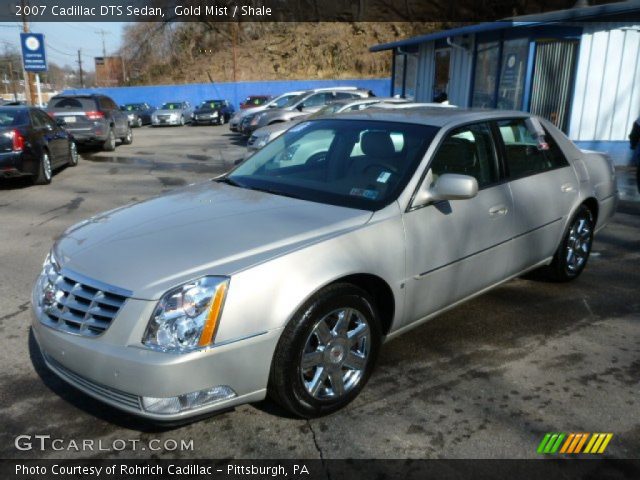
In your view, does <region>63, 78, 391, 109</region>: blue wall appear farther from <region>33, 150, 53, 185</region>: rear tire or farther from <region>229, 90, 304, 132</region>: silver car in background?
<region>33, 150, 53, 185</region>: rear tire

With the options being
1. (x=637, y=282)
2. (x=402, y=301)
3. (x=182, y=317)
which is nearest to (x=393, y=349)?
(x=402, y=301)

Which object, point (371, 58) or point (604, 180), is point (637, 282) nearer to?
point (604, 180)

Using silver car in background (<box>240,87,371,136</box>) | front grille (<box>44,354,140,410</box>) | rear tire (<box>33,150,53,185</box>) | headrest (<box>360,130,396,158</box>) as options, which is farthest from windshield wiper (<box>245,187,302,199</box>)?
silver car in background (<box>240,87,371,136</box>)

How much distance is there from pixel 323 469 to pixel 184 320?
99cm

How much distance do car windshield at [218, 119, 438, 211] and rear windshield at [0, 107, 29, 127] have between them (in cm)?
766

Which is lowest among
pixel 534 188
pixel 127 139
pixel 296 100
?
pixel 127 139

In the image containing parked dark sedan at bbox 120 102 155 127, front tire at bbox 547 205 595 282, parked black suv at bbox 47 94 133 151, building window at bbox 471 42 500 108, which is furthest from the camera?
parked dark sedan at bbox 120 102 155 127

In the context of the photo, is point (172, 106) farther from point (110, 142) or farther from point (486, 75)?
point (486, 75)

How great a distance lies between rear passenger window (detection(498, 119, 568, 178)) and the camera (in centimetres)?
434

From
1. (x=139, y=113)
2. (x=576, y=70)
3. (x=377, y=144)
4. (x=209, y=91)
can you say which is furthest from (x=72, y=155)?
(x=209, y=91)

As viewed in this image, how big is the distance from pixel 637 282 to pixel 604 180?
101cm

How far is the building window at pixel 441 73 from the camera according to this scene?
18000 millimetres

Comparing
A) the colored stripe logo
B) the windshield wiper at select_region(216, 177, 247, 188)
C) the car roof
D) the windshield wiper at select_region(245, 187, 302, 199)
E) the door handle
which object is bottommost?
the colored stripe logo

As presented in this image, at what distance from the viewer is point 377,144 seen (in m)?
3.92
